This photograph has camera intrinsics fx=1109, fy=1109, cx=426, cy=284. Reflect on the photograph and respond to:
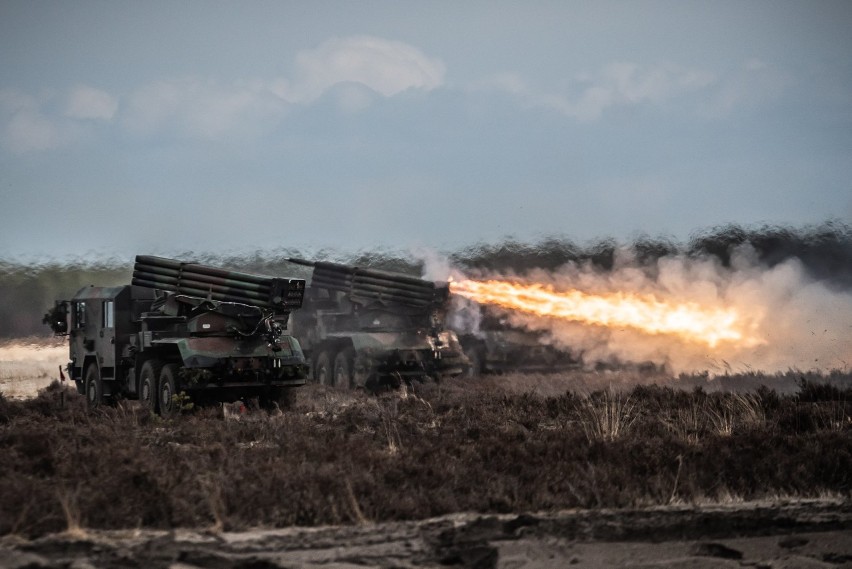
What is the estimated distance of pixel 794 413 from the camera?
16.6 m

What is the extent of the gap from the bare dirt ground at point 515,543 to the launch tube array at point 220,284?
1058 cm

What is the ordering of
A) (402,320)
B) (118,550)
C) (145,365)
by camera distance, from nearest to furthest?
(118,550) → (145,365) → (402,320)

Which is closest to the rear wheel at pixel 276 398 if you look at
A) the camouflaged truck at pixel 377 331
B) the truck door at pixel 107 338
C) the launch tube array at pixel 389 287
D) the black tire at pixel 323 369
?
the truck door at pixel 107 338

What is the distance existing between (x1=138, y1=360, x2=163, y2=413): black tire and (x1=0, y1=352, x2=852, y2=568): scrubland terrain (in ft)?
10.9

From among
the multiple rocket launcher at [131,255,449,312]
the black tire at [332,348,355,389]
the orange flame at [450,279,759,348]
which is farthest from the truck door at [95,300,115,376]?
the orange flame at [450,279,759,348]

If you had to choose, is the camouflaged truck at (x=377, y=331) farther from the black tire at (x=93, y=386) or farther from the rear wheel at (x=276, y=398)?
the black tire at (x=93, y=386)

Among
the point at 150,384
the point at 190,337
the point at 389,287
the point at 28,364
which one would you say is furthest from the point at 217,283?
the point at 28,364

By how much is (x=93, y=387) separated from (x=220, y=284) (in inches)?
151

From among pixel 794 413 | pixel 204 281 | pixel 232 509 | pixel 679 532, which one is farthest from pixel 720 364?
pixel 232 509

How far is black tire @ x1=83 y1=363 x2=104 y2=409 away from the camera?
21.7 m

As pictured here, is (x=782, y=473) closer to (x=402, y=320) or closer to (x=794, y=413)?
(x=794, y=413)

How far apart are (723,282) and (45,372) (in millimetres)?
Result: 20215

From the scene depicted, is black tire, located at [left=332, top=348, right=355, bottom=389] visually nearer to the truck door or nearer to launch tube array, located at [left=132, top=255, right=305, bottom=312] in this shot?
launch tube array, located at [left=132, top=255, right=305, bottom=312]

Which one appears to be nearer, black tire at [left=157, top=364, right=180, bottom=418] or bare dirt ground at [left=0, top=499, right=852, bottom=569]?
bare dirt ground at [left=0, top=499, right=852, bottom=569]
